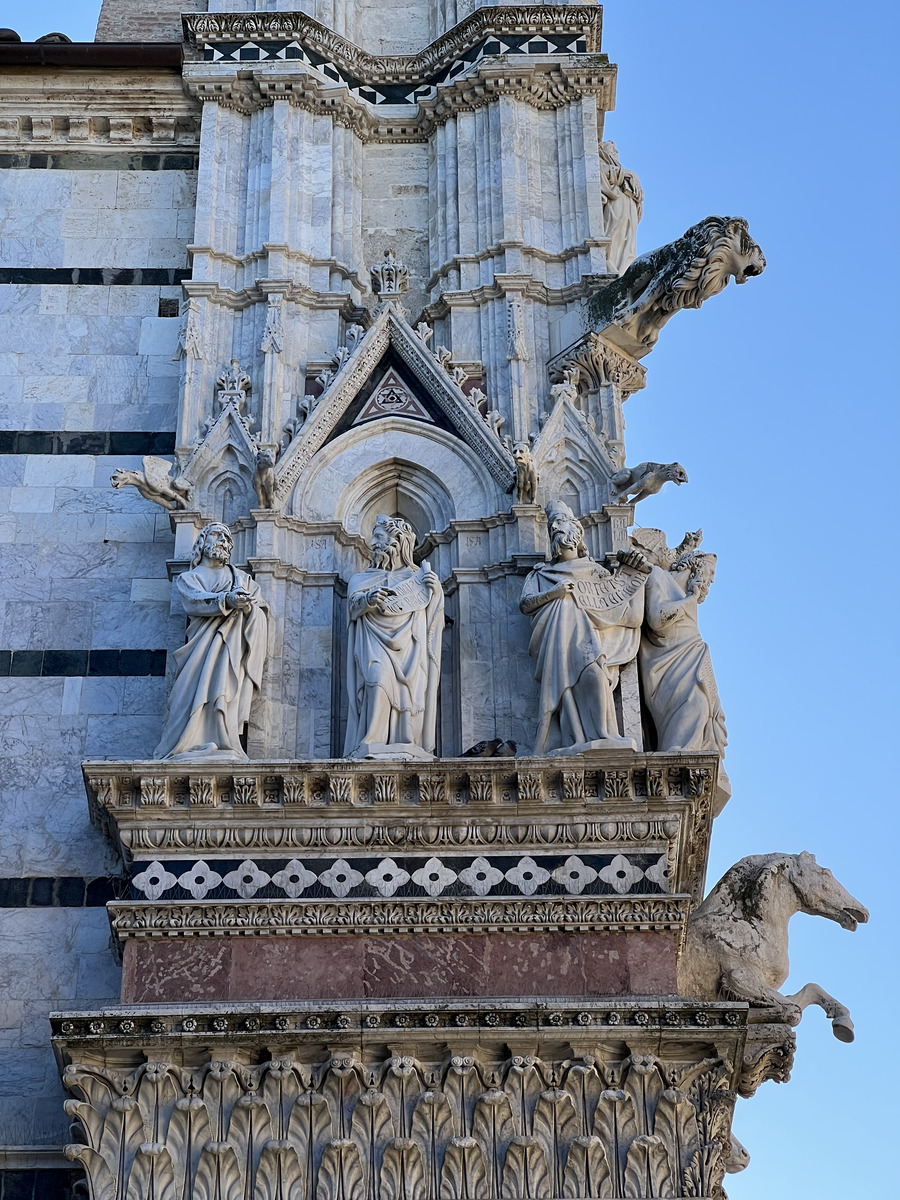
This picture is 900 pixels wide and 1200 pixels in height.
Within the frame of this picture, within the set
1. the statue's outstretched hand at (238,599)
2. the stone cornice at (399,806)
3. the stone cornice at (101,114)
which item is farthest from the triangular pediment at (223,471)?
the stone cornice at (101,114)

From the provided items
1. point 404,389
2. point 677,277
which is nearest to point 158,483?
point 404,389

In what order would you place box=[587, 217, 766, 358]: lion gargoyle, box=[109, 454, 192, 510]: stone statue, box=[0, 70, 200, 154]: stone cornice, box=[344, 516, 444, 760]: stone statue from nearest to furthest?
box=[344, 516, 444, 760]: stone statue, box=[109, 454, 192, 510]: stone statue, box=[587, 217, 766, 358]: lion gargoyle, box=[0, 70, 200, 154]: stone cornice

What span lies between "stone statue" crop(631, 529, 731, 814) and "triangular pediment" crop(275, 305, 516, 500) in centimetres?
112

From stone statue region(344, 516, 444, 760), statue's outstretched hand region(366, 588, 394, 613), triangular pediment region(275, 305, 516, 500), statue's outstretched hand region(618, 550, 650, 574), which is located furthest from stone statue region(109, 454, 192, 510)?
statue's outstretched hand region(618, 550, 650, 574)

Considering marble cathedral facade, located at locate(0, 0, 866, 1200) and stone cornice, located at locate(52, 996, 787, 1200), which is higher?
marble cathedral facade, located at locate(0, 0, 866, 1200)

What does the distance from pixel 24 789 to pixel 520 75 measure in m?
5.69

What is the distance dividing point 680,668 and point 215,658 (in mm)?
2395

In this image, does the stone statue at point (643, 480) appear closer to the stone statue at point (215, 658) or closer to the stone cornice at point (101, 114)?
the stone statue at point (215, 658)

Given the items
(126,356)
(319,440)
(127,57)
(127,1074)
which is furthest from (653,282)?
(127,1074)

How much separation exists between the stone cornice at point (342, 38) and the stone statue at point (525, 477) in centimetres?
361

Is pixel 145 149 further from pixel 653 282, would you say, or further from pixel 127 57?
pixel 653 282

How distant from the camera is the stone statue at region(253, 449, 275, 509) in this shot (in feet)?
37.7

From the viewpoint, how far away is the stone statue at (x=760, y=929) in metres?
10.3

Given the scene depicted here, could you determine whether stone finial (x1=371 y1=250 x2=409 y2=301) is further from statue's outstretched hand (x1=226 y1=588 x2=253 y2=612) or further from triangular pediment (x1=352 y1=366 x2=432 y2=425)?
statue's outstretched hand (x1=226 y1=588 x2=253 y2=612)
